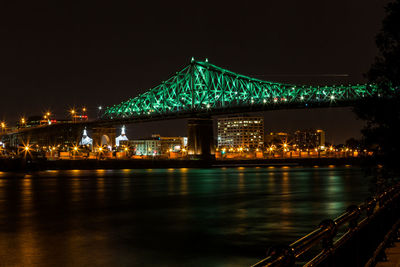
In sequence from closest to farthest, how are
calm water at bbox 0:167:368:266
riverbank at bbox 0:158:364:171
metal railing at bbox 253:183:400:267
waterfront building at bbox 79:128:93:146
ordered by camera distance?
metal railing at bbox 253:183:400:267
calm water at bbox 0:167:368:266
riverbank at bbox 0:158:364:171
waterfront building at bbox 79:128:93:146

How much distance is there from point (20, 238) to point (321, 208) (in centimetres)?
1405

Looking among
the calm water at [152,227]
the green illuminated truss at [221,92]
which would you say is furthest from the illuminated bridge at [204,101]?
the calm water at [152,227]

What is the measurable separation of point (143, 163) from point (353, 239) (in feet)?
292

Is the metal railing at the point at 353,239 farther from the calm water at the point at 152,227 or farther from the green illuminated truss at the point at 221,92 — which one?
the green illuminated truss at the point at 221,92

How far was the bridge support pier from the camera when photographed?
91250 millimetres

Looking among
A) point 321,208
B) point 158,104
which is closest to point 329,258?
point 321,208

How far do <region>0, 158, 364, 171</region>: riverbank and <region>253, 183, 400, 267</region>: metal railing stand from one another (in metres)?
72.8

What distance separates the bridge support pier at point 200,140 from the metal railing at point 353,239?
82.0m

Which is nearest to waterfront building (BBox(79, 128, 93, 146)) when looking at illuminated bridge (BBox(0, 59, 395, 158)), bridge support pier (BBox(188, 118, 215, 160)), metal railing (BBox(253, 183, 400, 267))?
illuminated bridge (BBox(0, 59, 395, 158))

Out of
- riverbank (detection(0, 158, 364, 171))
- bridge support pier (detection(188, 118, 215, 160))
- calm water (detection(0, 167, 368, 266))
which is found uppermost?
bridge support pier (detection(188, 118, 215, 160))

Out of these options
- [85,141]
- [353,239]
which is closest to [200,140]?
[85,141]

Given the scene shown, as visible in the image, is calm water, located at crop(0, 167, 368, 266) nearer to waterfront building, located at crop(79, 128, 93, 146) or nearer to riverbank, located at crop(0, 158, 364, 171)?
riverbank, located at crop(0, 158, 364, 171)

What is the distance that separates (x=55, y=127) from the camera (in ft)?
412

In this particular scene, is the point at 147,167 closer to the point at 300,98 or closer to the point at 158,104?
the point at 158,104
